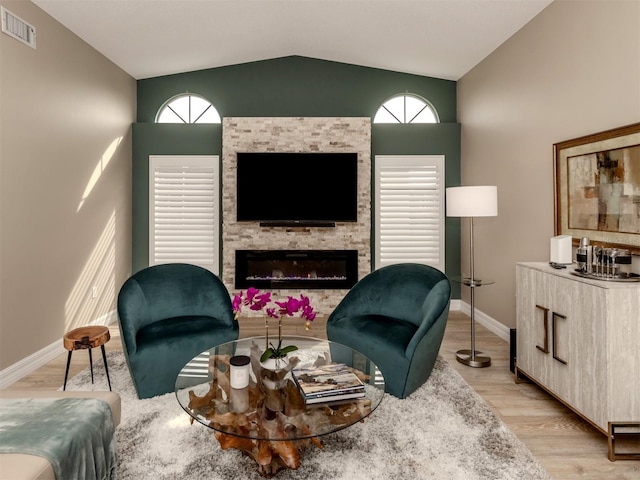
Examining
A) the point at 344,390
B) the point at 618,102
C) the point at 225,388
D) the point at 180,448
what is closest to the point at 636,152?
the point at 618,102

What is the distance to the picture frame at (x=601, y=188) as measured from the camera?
244 cm

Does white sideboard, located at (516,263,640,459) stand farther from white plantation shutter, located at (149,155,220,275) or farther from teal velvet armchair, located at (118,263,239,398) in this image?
white plantation shutter, located at (149,155,220,275)

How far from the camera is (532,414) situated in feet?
8.15

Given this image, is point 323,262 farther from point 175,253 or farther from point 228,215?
point 175,253

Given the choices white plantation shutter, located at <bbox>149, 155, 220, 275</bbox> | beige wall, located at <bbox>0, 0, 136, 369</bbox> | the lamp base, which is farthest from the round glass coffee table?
white plantation shutter, located at <bbox>149, 155, 220, 275</bbox>

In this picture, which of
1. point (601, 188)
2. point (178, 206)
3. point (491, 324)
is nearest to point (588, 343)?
point (601, 188)

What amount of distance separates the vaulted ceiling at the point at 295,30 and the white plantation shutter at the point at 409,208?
128 cm

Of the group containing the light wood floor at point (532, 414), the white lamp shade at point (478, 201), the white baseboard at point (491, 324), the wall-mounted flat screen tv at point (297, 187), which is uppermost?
the wall-mounted flat screen tv at point (297, 187)

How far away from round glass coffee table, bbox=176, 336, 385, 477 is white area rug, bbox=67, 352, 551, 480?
0.15 meters

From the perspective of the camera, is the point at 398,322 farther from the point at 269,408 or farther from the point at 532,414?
the point at 269,408

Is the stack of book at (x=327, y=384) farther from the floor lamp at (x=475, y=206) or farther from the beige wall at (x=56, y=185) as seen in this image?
the beige wall at (x=56, y=185)

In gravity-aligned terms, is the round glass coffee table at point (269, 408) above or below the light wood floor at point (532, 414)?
above

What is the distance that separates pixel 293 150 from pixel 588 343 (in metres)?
3.81

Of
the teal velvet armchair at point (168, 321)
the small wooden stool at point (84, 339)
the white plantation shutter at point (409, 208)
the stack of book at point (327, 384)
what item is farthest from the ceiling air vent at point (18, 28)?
the white plantation shutter at point (409, 208)
